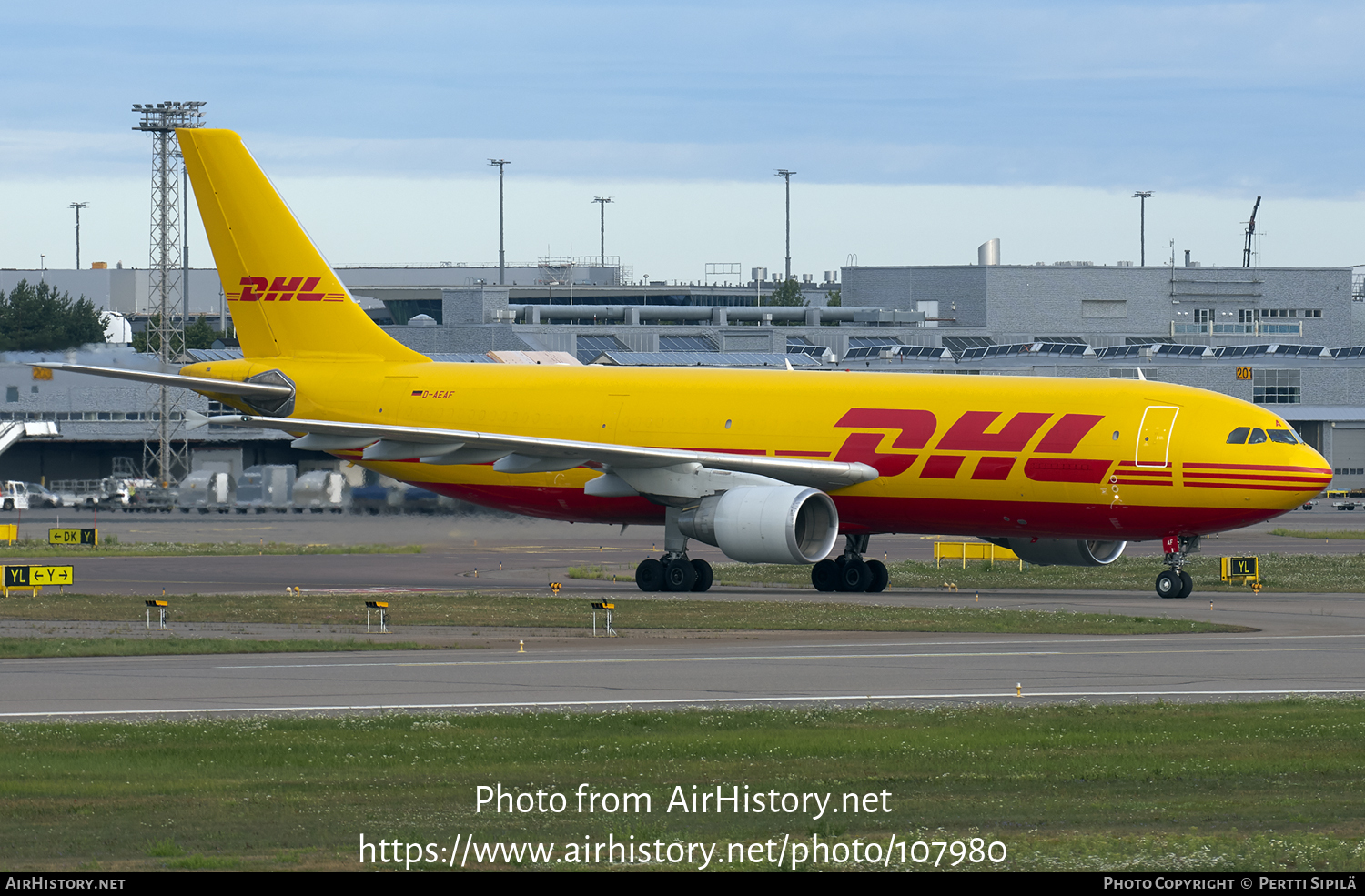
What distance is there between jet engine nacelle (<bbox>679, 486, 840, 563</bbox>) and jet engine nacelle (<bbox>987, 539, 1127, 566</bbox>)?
4.94 meters

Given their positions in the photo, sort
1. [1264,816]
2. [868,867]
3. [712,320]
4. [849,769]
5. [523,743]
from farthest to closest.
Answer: [712,320] < [523,743] < [849,769] < [1264,816] < [868,867]

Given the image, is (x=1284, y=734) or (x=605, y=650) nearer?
(x=1284, y=734)

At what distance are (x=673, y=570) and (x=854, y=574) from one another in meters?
4.23

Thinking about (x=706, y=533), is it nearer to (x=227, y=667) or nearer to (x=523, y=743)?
(x=227, y=667)

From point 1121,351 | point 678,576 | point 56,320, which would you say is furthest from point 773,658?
point 56,320

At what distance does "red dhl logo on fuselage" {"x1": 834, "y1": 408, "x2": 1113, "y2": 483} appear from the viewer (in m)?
37.6

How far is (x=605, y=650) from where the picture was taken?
27062 mm

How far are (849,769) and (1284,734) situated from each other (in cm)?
511

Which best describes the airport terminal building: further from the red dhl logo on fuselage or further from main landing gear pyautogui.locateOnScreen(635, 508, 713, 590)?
the red dhl logo on fuselage

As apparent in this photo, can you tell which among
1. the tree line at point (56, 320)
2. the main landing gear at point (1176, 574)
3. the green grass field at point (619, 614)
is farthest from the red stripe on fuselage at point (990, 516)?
the tree line at point (56, 320)

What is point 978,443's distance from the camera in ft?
126

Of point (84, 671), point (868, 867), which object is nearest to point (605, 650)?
point (84, 671)

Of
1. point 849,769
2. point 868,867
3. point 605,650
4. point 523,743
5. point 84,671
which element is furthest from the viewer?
point 605,650

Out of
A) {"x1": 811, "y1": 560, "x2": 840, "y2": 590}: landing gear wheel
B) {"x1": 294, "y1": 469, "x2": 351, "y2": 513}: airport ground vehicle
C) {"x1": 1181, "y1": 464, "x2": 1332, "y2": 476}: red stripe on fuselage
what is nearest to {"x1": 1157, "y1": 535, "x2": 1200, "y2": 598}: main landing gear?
→ {"x1": 1181, "y1": 464, "x2": 1332, "y2": 476}: red stripe on fuselage
